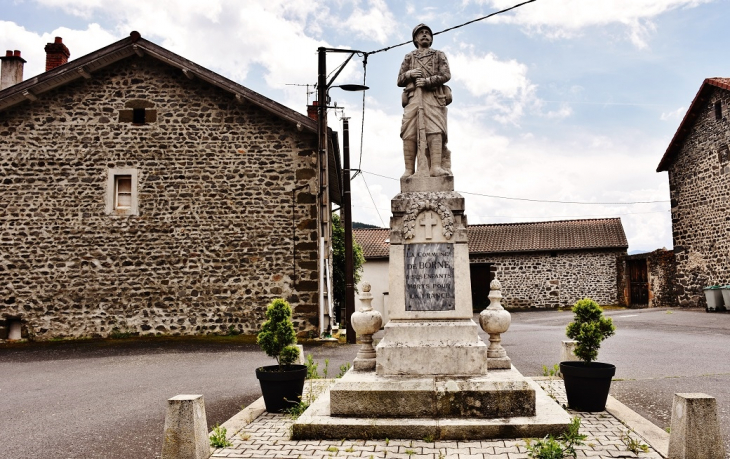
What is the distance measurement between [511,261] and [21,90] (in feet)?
66.0

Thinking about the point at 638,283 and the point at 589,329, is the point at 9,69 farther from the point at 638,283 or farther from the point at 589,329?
the point at 638,283

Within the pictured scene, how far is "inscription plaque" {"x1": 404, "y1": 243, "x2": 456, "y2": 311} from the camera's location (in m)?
5.54

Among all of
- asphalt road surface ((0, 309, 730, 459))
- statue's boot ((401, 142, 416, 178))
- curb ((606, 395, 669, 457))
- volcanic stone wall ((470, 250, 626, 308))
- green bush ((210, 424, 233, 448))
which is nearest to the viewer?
curb ((606, 395, 669, 457))

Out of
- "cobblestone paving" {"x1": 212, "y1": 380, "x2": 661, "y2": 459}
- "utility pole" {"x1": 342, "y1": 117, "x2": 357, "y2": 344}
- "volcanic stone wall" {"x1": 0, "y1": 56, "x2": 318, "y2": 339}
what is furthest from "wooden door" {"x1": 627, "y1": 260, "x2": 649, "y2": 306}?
"cobblestone paving" {"x1": 212, "y1": 380, "x2": 661, "y2": 459}

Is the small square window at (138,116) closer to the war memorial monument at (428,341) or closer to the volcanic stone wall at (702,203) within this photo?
the war memorial monument at (428,341)

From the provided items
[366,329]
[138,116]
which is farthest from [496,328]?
[138,116]

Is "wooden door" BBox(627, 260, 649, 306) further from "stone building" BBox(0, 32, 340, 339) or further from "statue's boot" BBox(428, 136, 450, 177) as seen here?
"statue's boot" BBox(428, 136, 450, 177)

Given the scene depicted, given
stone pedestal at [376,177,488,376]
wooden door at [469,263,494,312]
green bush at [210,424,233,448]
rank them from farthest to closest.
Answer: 1. wooden door at [469,263,494,312]
2. stone pedestal at [376,177,488,376]
3. green bush at [210,424,233,448]

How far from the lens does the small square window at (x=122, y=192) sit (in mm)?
12297

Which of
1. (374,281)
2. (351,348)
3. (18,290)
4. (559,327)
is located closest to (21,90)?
(18,290)

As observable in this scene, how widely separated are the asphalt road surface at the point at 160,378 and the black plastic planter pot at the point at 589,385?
51cm

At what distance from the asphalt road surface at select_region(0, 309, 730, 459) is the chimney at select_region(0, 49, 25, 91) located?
723cm

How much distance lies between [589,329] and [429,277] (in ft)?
5.64

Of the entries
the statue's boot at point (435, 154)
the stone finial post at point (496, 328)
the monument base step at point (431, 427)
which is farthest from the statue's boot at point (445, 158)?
the monument base step at point (431, 427)
